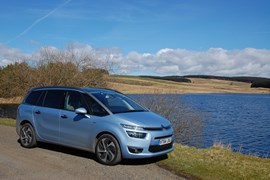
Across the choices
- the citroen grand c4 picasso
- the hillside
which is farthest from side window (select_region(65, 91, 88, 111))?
the hillside

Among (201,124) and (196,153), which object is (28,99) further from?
(201,124)

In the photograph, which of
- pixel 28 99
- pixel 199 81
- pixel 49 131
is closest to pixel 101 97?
pixel 49 131

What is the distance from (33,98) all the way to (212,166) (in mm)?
5272

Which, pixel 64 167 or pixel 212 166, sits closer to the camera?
pixel 64 167

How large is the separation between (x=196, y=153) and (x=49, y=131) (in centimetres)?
403

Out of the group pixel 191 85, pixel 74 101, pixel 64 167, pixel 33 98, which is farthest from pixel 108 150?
pixel 191 85

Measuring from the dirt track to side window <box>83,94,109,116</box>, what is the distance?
3.68ft

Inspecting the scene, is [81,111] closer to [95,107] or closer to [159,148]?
[95,107]

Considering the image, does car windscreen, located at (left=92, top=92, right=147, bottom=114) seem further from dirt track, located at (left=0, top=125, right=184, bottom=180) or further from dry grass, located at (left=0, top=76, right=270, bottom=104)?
dry grass, located at (left=0, top=76, right=270, bottom=104)

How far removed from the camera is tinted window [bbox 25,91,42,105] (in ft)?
33.0

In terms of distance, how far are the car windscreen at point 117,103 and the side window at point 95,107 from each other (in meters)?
0.14

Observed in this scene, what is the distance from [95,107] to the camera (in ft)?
27.8

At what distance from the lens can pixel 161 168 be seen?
7.84 meters

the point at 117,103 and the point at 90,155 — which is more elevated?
the point at 117,103
